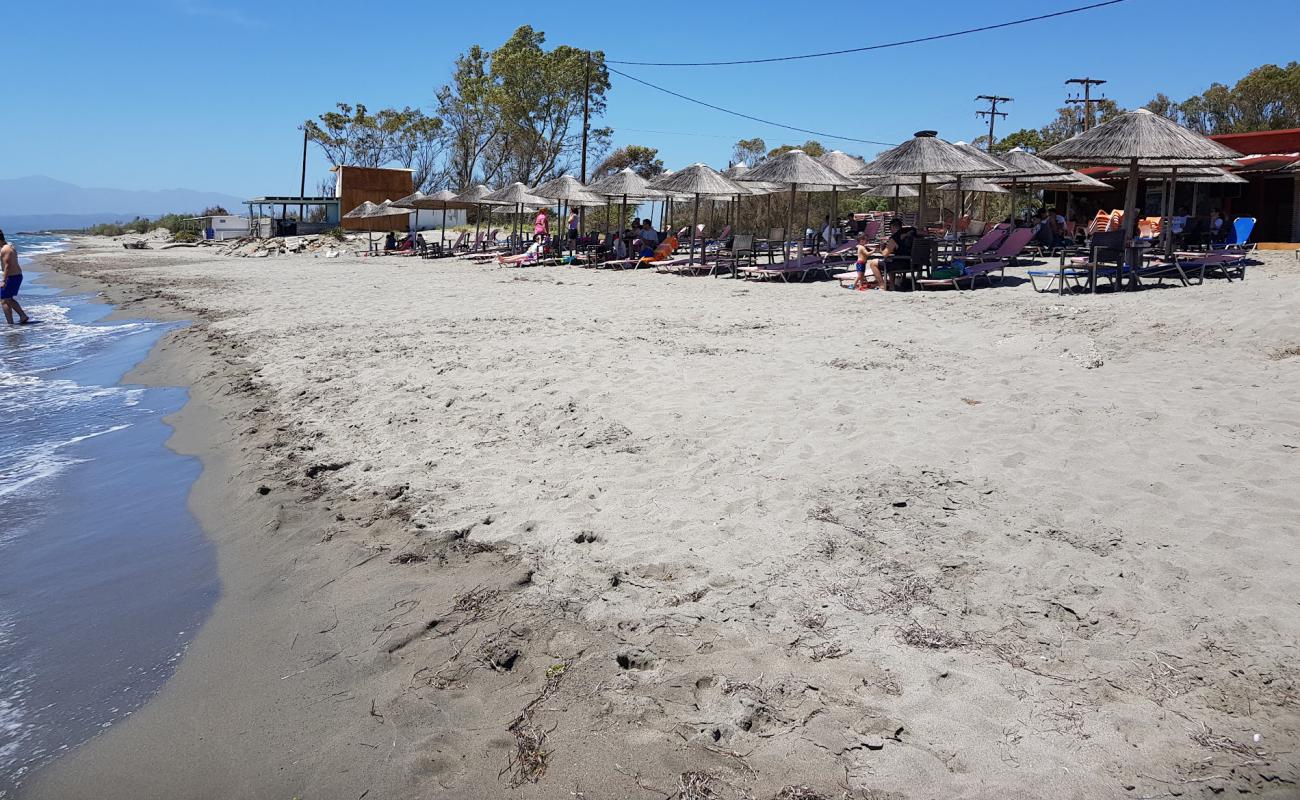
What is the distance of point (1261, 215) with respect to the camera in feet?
67.1

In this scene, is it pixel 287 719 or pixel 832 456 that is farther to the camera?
pixel 832 456

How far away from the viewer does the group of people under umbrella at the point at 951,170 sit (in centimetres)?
1218

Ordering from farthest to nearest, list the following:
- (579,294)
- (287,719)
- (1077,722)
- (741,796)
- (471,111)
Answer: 1. (471,111)
2. (579,294)
3. (287,719)
4. (1077,722)
5. (741,796)

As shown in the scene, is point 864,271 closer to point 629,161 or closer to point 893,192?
point 893,192

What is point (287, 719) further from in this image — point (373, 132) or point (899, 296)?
point (373, 132)

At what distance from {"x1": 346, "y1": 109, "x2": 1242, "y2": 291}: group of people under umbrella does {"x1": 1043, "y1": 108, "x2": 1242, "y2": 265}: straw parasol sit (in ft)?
0.04

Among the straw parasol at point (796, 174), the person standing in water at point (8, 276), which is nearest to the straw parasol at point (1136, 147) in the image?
the straw parasol at point (796, 174)

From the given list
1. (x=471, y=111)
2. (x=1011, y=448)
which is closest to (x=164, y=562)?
(x=1011, y=448)

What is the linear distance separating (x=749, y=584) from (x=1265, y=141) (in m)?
24.7

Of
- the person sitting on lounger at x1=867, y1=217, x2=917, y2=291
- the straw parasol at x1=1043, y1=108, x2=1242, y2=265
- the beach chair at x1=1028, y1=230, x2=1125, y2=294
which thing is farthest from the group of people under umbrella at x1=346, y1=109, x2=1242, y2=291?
the person sitting on lounger at x1=867, y1=217, x2=917, y2=291

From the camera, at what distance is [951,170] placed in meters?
13.4

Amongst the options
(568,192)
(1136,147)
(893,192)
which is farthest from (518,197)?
(1136,147)

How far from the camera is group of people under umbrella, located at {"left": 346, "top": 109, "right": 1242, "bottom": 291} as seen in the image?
12.2 meters

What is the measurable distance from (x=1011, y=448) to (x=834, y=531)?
1516mm
